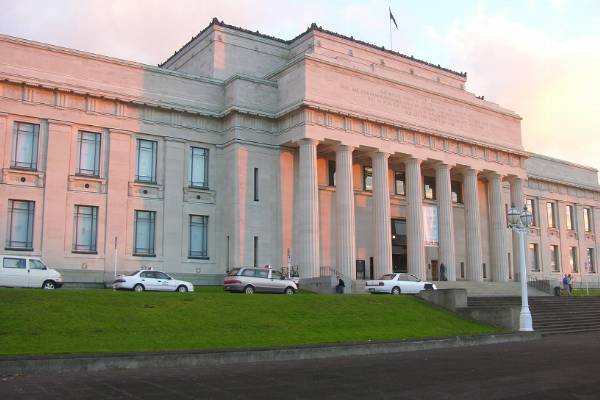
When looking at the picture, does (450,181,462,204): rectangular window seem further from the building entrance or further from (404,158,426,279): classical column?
(404,158,426,279): classical column

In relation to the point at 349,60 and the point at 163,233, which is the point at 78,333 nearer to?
the point at 163,233

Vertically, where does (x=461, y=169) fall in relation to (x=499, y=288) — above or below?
above

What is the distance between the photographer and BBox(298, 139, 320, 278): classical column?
4028cm

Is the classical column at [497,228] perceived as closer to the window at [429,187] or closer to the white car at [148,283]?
the window at [429,187]

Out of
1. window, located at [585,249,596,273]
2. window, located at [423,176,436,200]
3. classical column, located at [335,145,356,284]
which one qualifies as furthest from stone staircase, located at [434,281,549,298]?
window, located at [585,249,596,273]

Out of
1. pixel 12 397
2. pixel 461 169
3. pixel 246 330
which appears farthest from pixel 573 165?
pixel 12 397

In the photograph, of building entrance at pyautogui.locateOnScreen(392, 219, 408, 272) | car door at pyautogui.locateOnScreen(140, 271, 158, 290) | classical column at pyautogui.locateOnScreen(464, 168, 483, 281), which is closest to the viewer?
car door at pyautogui.locateOnScreen(140, 271, 158, 290)

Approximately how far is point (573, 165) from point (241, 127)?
1755 inches

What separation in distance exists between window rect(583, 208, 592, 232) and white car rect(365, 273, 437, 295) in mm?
40883

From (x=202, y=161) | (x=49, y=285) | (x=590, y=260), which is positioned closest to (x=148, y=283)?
(x=49, y=285)

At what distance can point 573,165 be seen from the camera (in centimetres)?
7094

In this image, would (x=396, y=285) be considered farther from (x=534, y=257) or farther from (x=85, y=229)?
(x=534, y=257)

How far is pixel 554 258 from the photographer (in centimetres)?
6719

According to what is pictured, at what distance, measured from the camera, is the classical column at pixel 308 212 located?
4028 cm
